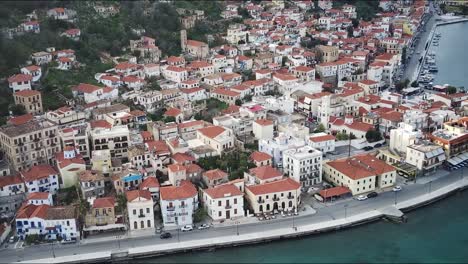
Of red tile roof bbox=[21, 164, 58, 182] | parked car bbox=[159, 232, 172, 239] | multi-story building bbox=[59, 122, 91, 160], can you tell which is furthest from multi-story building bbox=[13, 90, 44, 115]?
parked car bbox=[159, 232, 172, 239]

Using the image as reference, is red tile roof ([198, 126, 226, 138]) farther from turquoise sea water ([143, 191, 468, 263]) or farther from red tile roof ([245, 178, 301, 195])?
turquoise sea water ([143, 191, 468, 263])

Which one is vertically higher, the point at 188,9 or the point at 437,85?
the point at 188,9

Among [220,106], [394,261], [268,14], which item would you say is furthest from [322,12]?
[394,261]

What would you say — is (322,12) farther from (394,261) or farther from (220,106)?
(394,261)

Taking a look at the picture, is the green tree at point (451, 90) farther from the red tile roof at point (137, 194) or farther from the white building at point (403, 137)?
the red tile roof at point (137, 194)

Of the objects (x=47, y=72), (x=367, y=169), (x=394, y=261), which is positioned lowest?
(x=394, y=261)

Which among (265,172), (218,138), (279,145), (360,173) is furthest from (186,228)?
(360,173)

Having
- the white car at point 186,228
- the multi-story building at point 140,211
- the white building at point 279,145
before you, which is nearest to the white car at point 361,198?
the white building at point 279,145
